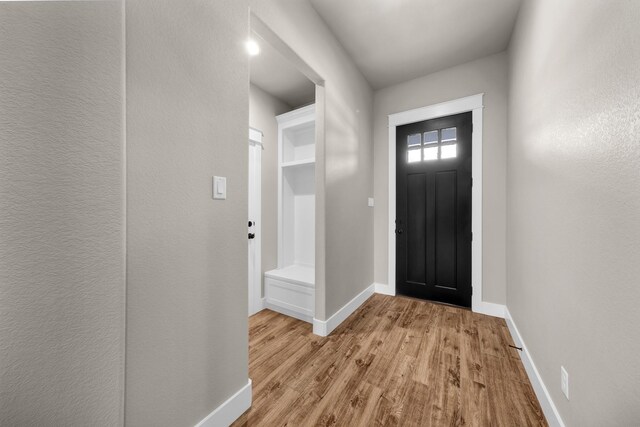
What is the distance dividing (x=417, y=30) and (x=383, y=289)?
285cm

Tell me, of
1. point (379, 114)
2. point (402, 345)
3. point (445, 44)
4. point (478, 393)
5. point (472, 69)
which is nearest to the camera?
point (478, 393)

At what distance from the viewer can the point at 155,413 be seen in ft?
3.27

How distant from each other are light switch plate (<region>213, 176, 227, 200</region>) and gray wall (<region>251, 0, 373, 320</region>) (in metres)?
1.07

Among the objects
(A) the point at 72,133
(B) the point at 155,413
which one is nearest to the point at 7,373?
(B) the point at 155,413

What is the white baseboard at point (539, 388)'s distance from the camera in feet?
3.97

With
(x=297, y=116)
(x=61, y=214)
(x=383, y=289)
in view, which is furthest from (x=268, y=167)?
(x=61, y=214)

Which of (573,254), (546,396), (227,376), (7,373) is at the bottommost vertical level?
(546,396)

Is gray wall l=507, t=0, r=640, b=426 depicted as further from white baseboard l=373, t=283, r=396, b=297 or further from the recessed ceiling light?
the recessed ceiling light

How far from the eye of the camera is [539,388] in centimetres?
142

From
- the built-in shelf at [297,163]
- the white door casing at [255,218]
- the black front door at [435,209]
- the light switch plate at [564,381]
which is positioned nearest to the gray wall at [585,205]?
the light switch plate at [564,381]

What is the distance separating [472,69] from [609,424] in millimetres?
3058

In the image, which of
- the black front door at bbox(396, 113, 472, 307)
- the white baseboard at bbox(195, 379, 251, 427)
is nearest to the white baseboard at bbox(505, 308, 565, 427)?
the black front door at bbox(396, 113, 472, 307)

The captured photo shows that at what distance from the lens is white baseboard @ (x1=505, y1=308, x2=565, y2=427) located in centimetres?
121

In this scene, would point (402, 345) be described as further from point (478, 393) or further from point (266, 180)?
point (266, 180)
